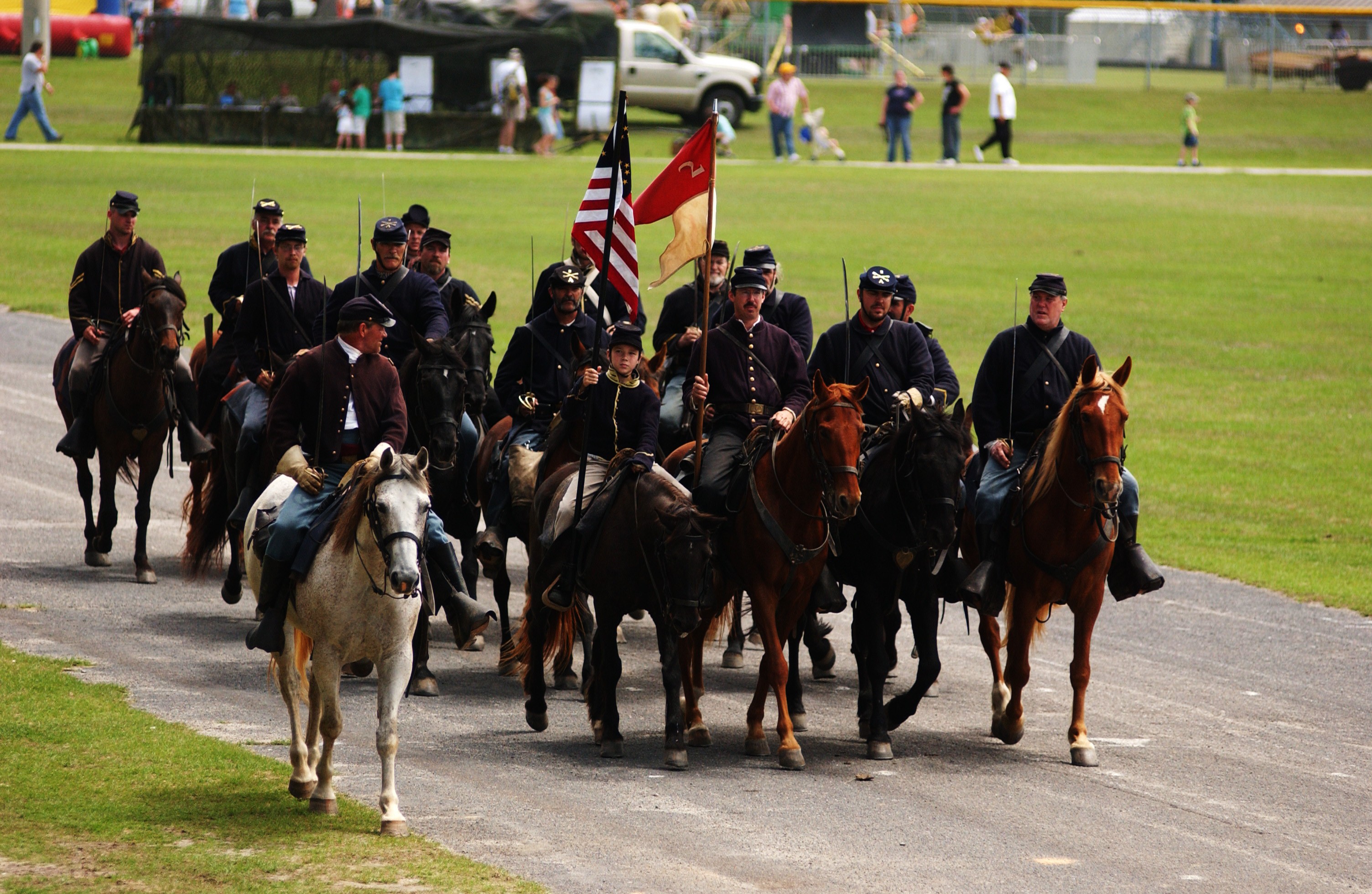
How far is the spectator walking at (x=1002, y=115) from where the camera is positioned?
44969mm

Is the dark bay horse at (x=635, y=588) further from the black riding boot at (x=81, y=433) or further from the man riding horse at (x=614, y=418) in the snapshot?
the black riding boot at (x=81, y=433)

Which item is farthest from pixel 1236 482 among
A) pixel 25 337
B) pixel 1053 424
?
pixel 25 337

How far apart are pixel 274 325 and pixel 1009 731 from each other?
21.5ft

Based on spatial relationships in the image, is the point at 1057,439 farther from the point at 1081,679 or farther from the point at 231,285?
the point at 231,285

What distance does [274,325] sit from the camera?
1337 centimetres

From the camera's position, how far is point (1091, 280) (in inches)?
1268

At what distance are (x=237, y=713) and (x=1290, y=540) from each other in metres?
11.4

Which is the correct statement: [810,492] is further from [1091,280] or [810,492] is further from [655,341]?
[1091,280]

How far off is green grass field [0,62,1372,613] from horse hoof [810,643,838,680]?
16.4ft

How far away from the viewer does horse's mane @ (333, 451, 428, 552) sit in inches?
336

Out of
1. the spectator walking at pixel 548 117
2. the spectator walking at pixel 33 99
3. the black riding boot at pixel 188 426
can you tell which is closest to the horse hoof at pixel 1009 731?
the black riding boot at pixel 188 426

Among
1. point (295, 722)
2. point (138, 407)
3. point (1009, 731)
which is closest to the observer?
point (295, 722)

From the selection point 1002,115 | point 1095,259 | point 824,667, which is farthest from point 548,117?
point 824,667

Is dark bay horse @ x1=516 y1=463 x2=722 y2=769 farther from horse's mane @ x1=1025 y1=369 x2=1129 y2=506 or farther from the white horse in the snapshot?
horse's mane @ x1=1025 y1=369 x2=1129 y2=506
